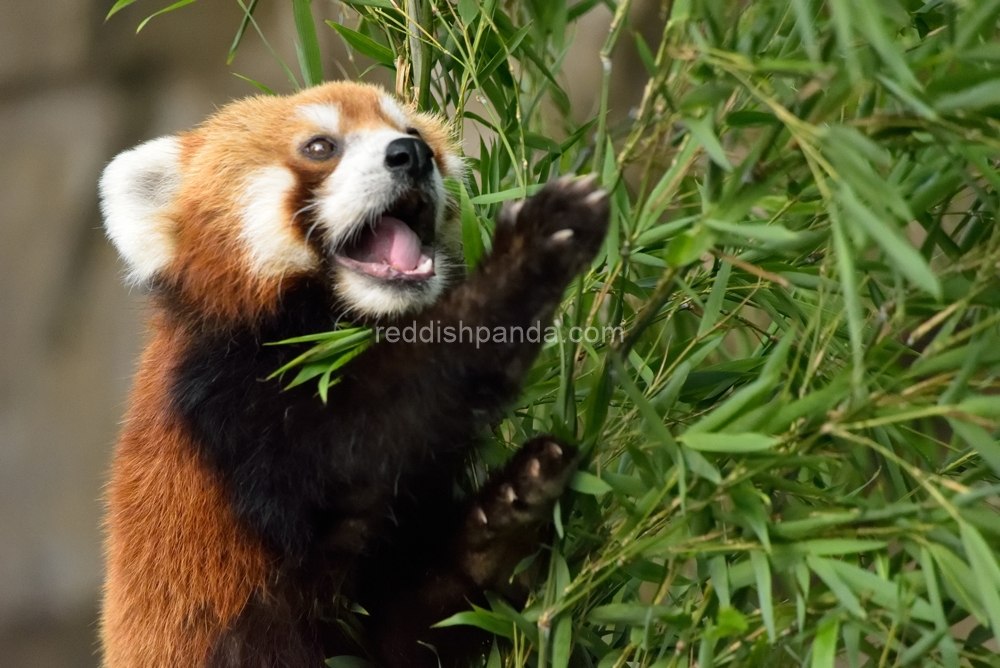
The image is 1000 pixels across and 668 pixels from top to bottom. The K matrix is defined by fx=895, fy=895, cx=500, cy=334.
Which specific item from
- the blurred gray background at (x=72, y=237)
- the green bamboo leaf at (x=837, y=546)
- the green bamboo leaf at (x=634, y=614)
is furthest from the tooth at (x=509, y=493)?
the blurred gray background at (x=72, y=237)

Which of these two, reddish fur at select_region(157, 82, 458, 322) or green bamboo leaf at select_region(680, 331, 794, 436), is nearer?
green bamboo leaf at select_region(680, 331, 794, 436)

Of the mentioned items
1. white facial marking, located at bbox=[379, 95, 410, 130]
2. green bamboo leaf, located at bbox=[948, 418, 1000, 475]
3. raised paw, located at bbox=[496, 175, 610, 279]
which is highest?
raised paw, located at bbox=[496, 175, 610, 279]

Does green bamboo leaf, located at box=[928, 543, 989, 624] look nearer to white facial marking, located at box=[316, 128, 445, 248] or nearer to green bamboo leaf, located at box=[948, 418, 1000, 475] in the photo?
green bamboo leaf, located at box=[948, 418, 1000, 475]

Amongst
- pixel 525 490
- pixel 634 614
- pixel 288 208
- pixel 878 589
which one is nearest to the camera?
pixel 878 589

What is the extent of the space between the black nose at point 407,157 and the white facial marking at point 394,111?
0.28 metres

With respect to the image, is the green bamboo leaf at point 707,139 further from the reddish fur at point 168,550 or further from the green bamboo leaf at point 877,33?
the reddish fur at point 168,550

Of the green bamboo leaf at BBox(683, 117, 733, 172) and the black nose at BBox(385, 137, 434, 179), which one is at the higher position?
the green bamboo leaf at BBox(683, 117, 733, 172)

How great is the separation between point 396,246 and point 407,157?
196mm

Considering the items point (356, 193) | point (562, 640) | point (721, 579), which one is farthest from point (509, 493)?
point (356, 193)

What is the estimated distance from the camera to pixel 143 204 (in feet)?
6.92

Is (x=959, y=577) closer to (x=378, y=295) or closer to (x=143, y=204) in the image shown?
(x=378, y=295)

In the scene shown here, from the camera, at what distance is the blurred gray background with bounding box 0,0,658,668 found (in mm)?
4238

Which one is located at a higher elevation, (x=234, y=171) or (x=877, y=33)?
(x=877, y=33)

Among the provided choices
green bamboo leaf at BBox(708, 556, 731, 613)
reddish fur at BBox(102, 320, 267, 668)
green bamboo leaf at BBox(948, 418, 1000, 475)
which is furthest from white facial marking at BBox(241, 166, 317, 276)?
green bamboo leaf at BBox(948, 418, 1000, 475)
